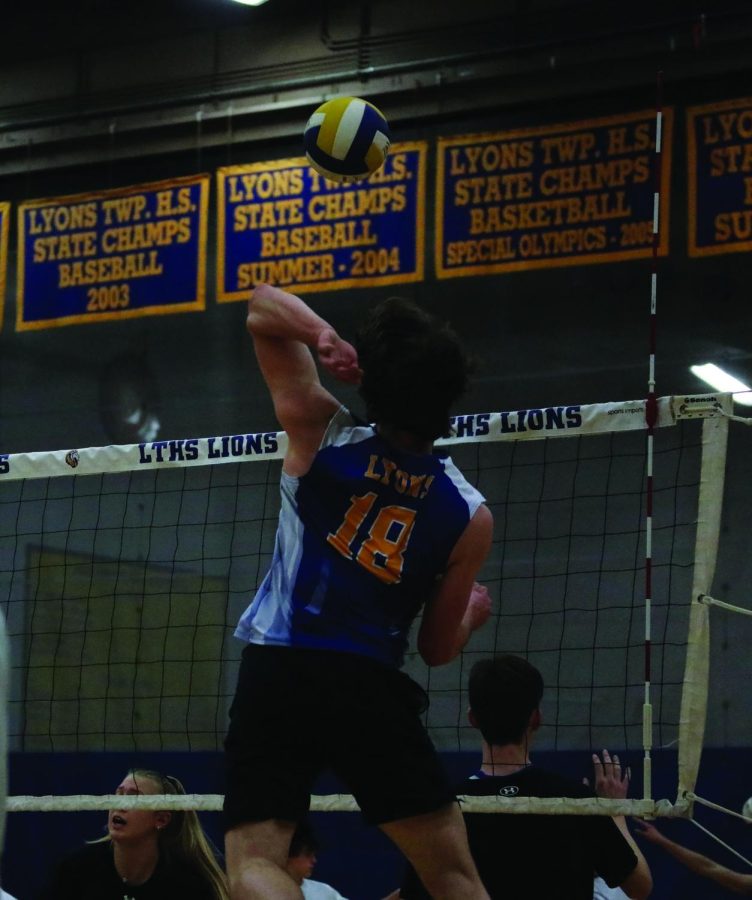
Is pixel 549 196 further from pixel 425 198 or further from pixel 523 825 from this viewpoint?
pixel 523 825

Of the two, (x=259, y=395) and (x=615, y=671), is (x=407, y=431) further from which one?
(x=259, y=395)

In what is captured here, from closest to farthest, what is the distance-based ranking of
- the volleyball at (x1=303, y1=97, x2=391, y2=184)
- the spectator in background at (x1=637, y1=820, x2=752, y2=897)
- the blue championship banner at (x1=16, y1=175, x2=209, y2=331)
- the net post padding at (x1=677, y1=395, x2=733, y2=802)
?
1. the net post padding at (x1=677, y1=395, x2=733, y2=802)
2. the volleyball at (x1=303, y1=97, x2=391, y2=184)
3. the spectator in background at (x1=637, y1=820, x2=752, y2=897)
4. the blue championship banner at (x1=16, y1=175, x2=209, y2=331)

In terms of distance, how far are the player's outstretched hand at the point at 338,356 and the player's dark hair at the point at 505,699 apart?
5.41ft

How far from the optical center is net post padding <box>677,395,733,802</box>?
16.4 ft

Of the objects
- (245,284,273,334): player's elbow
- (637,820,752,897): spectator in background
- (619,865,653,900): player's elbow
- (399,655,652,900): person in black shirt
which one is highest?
(245,284,273,334): player's elbow

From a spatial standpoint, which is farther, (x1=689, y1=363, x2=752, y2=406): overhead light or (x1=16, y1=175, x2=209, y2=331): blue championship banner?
(x1=16, y1=175, x2=209, y2=331): blue championship banner

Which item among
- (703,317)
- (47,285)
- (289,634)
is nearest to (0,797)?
(289,634)

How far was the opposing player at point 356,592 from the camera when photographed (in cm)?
331

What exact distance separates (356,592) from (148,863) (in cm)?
354

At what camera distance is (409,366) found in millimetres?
3395

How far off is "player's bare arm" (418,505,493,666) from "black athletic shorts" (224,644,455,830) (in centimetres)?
33

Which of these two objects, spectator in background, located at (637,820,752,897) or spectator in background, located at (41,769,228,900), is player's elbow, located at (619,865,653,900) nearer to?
spectator in background, located at (637,820,752,897)

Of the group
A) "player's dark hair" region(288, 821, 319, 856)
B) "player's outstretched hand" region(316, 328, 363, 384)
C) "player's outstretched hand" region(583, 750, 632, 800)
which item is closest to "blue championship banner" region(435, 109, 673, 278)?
"player's dark hair" region(288, 821, 319, 856)

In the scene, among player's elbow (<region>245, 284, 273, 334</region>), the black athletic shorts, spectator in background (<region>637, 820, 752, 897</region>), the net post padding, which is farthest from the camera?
spectator in background (<region>637, 820, 752, 897</region>)
